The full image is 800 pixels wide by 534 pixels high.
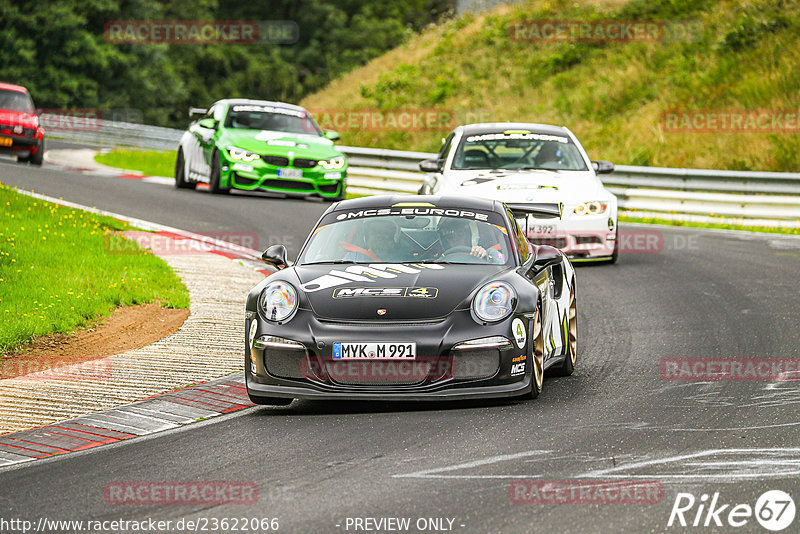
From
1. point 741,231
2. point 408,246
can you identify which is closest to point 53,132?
point 741,231

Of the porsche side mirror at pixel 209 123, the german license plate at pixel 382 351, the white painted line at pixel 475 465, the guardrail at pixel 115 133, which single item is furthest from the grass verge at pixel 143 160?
the white painted line at pixel 475 465

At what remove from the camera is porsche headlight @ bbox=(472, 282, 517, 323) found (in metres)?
7.44

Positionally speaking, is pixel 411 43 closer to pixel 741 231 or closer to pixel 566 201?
pixel 741 231

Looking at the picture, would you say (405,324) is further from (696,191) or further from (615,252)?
(696,191)

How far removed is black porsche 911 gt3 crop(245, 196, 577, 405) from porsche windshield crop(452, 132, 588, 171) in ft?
21.0

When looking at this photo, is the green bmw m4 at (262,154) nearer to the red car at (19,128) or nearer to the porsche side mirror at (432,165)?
the porsche side mirror at (432,165)

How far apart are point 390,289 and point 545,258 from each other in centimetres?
132

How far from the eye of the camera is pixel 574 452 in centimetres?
634

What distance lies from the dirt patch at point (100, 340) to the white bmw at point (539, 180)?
3.49m

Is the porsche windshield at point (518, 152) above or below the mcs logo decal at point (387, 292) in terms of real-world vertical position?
above

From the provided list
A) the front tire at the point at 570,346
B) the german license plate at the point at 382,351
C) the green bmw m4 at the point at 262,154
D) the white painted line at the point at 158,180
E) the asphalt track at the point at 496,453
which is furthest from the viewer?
the white painted line at the point at 158,180

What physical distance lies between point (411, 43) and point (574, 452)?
36124 millimetres

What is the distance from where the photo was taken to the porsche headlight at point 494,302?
7.44 metres

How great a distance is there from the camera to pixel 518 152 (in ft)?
49.5
